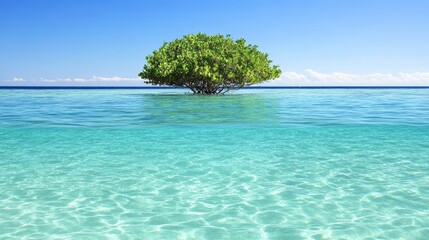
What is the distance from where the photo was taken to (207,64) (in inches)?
1485

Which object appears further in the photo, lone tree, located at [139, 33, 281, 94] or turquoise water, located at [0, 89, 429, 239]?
lone tree, located at [139, 33, 281, 94]

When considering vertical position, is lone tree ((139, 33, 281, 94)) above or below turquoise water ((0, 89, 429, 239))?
above

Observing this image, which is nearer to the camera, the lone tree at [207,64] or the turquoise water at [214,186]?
the turquoise water at [214,186]

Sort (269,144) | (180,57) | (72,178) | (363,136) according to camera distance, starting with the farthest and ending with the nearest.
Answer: (180,57), (363,136), (269,144), (72,178)

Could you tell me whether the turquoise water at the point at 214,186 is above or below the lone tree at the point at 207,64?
below

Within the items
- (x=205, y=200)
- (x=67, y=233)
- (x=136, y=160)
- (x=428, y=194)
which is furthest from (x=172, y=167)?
(x=428, y=194)

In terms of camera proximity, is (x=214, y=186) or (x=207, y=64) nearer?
(x=214, y=186)

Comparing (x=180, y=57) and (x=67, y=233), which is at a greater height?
(x=180, y=57)

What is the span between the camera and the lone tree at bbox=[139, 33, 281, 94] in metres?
38.1

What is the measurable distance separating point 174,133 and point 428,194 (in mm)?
8253

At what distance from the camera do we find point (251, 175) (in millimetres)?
7504

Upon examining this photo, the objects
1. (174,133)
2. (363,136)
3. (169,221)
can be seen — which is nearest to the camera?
(169,221)

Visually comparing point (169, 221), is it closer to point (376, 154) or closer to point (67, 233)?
point (67, 233)

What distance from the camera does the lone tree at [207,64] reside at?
38.1m
